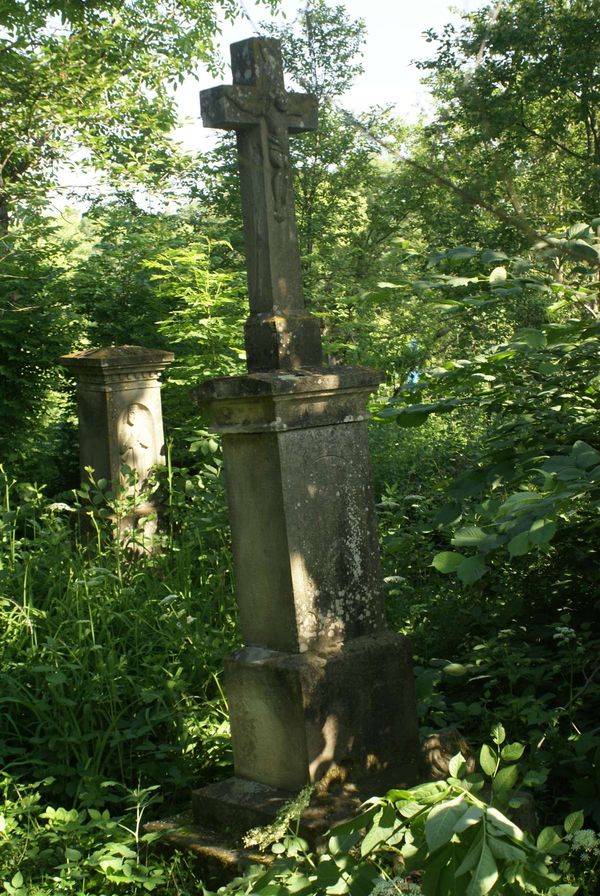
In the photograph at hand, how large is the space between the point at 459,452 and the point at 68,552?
3353 millimetres

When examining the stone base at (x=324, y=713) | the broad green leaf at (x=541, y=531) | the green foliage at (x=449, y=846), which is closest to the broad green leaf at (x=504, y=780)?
the green foliage at (x=449, y=846)

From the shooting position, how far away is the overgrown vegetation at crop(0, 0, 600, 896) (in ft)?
7.16

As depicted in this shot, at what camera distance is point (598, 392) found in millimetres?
3605

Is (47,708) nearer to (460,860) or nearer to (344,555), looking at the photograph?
(344,555)

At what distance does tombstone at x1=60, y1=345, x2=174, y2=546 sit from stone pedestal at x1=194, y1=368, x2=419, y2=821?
3.66 metres

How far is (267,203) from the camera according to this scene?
3.52 m

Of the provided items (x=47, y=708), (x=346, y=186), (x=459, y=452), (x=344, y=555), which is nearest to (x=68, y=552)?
(x=47, y=708)

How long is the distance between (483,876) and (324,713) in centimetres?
158

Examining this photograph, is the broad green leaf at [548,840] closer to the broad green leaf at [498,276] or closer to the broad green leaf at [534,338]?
the broad green leaf at [534,338]

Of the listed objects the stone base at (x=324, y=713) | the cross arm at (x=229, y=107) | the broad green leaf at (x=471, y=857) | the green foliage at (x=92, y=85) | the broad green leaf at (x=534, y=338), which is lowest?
the stone base at (x=324, y=713)

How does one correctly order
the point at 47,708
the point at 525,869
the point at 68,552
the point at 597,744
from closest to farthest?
1. the point at 525,869
2. the point at 597,744
3. the point at 47,708
4. the point at 68,552

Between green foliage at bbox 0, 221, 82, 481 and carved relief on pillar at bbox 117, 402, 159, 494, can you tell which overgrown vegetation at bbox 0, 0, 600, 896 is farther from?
carved relief on pillar at bbox 117, 402, 159, 494

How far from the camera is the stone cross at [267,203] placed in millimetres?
3471

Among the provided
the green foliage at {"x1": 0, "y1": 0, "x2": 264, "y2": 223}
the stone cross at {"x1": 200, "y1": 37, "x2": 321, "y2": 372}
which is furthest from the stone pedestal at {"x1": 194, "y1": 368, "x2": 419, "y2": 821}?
the green foliage at {"x1": 0, "y1": 0, "x2": 264, "y2": 223}
